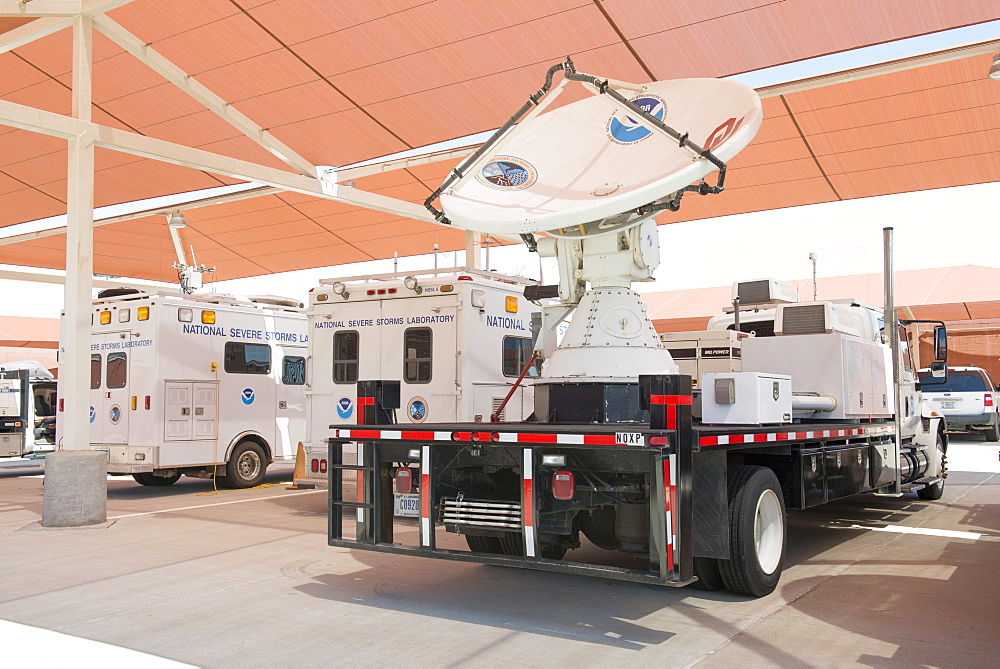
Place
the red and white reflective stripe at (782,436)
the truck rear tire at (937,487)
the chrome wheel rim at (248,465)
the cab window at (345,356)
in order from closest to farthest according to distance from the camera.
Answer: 1. the red and white reflective stripe at (782,436)
2. the cab window at (345,356)
3. the truck rear tire at (937,487)
4. the chrome wheel rim at (248,465)

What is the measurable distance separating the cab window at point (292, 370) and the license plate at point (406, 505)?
9248mm

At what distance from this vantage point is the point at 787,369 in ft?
30.7

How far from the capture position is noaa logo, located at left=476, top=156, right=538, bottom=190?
805 cm

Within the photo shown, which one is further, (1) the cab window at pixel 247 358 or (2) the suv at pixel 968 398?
(2) the suv at pixel 968 398

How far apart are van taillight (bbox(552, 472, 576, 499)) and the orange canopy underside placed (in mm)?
6645

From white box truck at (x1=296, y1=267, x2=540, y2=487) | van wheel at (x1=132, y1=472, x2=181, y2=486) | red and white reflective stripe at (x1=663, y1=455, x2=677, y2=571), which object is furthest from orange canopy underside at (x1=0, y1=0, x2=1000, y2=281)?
red and white reflective stripe at (x1=663, y1=455, x2=677, y2=571)

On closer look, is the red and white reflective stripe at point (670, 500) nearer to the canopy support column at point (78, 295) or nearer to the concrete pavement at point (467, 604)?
the concrete pavement at point (467, 604)

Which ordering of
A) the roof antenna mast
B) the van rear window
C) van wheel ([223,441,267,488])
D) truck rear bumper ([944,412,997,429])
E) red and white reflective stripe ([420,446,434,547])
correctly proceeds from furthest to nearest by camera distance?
truck rear bumper ([944,412,997,429]) → the van rear window → the roof antenna mast → van wheel ([223,441,267,488]) → red and white reflective stripe ([420,446,434,547])

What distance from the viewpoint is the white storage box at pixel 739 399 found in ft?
22.3

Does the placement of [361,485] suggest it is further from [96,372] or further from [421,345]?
[96,372]

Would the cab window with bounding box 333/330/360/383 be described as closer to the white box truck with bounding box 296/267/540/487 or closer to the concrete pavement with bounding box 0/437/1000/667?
the white box truck with bounding box 296/267/540/487

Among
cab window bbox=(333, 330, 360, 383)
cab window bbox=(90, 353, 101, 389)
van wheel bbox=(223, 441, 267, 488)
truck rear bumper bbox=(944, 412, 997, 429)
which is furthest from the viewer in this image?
truck rear bumper bbox=(944, 412, 997, 429)

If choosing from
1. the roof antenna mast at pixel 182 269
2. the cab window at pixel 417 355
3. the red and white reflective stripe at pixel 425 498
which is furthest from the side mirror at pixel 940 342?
the roof antenna mast at pixel 182 269

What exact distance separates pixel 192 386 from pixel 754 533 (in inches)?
389
